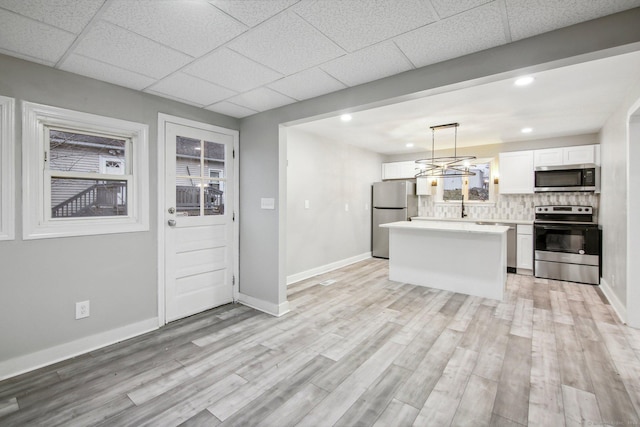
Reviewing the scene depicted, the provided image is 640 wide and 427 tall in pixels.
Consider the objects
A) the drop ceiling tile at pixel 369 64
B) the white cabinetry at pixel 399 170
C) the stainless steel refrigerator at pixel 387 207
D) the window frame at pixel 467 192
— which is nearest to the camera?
the drop ceiling tile at pixel 369 64

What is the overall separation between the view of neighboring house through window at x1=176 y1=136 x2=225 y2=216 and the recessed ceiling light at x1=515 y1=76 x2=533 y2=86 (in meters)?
3.19

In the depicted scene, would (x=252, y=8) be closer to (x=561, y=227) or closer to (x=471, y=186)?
(x=561, y=227)

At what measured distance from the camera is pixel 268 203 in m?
3.40

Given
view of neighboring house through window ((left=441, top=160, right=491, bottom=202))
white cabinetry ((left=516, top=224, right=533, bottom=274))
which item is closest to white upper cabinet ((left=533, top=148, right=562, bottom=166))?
view of neighboring house through window ((left=441, top=160, right=491, bottom=202))

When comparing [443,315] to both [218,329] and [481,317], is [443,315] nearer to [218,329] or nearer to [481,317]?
[481,317]

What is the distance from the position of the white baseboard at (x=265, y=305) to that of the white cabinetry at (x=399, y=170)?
438 centimetres

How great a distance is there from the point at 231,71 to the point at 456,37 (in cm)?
166

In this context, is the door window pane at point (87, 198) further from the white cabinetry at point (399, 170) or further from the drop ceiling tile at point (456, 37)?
the white cabinetry at point (399, 170)

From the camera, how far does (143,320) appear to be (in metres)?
2.88

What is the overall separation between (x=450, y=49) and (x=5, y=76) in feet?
10.5

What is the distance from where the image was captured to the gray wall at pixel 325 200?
463cm

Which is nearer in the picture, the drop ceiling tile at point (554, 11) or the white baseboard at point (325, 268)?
the drop ceiling tile at point (554, 11)

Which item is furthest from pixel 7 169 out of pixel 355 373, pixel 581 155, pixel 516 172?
pixel 581 155

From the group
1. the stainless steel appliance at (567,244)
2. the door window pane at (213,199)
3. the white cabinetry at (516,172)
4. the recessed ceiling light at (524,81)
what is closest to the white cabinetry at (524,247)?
the stainless steel appliance at (567,244)
